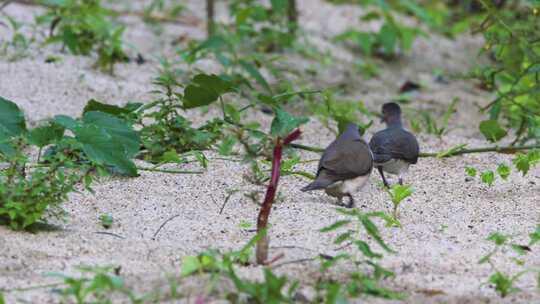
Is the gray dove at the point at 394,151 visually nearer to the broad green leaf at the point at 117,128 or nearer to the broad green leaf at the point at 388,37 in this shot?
the broad green leaf at the point at 117,128

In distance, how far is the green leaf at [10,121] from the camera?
428 cm

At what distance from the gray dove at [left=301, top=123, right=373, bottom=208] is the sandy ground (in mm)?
91

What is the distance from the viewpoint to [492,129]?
5488 mm

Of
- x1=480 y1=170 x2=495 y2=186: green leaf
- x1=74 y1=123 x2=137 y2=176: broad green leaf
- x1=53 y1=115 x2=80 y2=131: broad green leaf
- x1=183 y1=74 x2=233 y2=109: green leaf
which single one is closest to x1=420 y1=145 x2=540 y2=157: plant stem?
x1=480 y1=170 x2=495 y2=186: green leaf

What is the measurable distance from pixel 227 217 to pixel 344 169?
75cm

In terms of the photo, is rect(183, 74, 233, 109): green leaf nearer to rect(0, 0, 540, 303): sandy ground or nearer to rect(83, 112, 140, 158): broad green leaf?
rect(83, 112, 140, 158): broad green leaf

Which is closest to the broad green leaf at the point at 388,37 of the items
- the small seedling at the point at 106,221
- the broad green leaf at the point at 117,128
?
the broad green leaf at the point at 117,128

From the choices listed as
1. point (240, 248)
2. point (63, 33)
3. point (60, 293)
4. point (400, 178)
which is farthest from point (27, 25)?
point (60, 293)

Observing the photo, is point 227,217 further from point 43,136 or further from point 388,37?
point 388,37

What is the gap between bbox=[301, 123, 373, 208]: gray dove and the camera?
15.3ft

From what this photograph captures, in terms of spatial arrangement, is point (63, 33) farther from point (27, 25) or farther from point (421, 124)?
point (421, 124)

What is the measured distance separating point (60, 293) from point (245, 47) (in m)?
5.20

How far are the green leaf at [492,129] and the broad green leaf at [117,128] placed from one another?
2.04m

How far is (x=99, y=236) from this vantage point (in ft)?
12.7
